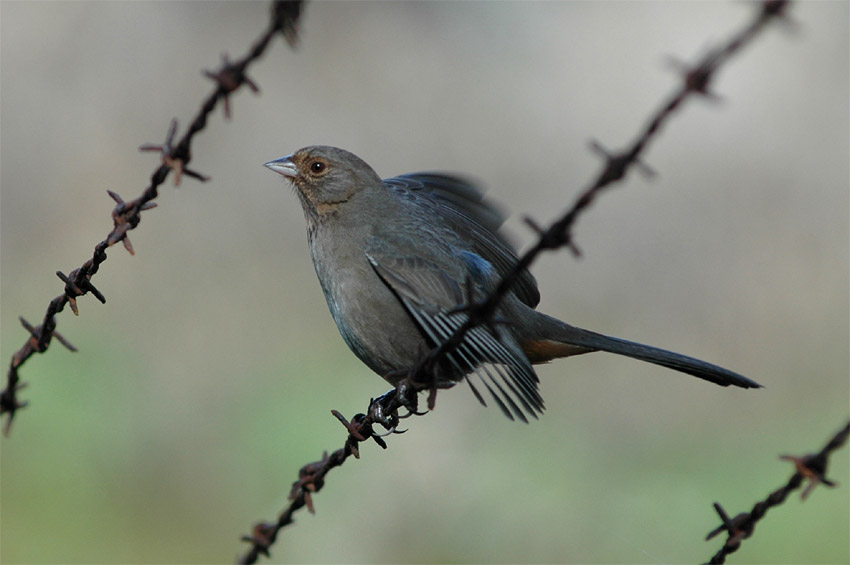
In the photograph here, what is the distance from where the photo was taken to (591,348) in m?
5.00

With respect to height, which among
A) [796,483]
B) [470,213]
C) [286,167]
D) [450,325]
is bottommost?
[796,483]

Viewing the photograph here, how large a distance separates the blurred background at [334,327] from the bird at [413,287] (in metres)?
3.57

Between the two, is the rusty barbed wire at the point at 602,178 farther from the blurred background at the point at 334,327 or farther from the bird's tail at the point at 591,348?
the blurred background at the point at 334,327

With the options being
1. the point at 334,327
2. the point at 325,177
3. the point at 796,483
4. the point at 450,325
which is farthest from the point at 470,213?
the point at 334,327

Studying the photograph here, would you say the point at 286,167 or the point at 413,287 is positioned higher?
the point at 286,167

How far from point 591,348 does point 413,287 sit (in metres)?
1.07

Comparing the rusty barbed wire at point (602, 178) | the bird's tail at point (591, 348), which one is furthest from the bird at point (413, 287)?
the rusty barbed wire at point (602, 178)

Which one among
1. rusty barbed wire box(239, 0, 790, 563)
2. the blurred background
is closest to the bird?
rusty barbed wire box(239, 0, 790, 563)

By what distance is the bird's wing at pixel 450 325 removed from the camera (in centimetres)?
418

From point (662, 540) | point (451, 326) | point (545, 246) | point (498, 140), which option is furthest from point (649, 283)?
point (545, 246)

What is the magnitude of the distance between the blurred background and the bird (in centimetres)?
357

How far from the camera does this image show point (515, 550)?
8.23 metres

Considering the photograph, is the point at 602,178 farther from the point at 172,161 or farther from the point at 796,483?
the point at 172,161

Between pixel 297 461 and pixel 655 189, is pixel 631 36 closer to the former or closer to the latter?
pixel 655 189
